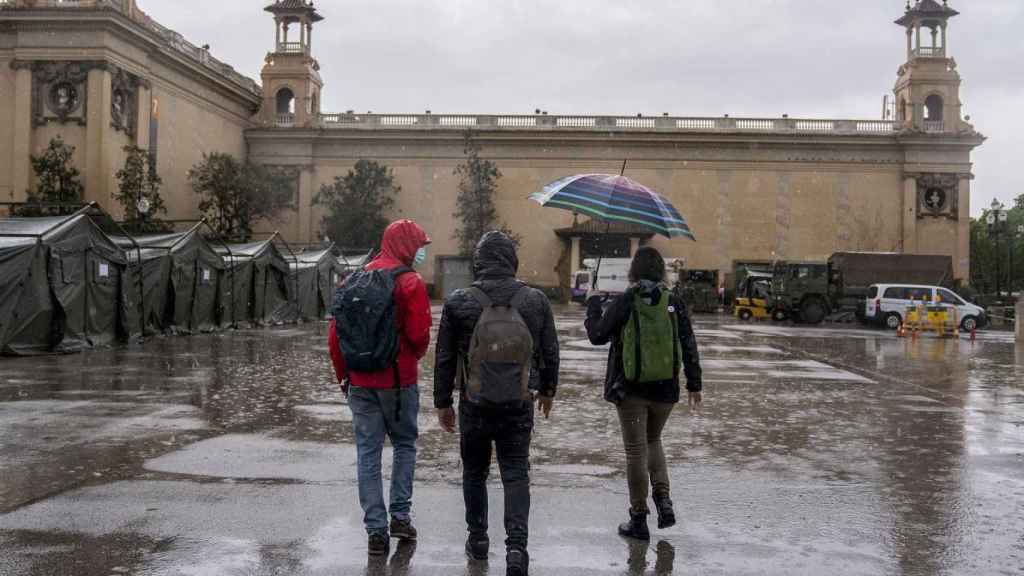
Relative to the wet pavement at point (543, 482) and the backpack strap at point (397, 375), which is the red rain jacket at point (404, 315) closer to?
the backpack strap at point (397, 375)

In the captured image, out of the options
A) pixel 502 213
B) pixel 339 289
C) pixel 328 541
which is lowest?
pixel 328 541

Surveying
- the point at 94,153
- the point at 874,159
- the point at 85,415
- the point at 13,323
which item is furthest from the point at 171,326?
the point at 874,159

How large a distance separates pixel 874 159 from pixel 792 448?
2144 inches

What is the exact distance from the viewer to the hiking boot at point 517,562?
4629 mm

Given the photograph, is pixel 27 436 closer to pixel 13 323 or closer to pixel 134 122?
pixel 13 323

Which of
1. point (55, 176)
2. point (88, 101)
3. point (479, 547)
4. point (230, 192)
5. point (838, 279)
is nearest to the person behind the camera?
point (479, 547)

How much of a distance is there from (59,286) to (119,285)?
2199 mm

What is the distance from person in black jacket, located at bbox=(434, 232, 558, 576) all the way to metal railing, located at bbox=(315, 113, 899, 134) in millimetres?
54972

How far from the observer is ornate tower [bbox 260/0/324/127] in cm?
5891

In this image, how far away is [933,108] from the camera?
58844mm

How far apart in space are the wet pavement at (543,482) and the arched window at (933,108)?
164 feet

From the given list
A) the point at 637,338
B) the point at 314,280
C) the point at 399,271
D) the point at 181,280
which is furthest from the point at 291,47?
the point at 637,338

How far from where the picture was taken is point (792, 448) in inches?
339

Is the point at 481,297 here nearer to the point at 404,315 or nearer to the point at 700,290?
the point at 404,315
